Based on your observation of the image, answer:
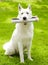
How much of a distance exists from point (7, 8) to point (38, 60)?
23.3 metres

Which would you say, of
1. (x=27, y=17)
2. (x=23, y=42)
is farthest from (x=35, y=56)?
(x=27, y=17)

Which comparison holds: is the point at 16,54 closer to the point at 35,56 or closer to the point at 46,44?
the point at 35,56

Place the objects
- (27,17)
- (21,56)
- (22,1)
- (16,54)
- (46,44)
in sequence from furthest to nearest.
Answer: (22,1) < (46,44) < (16,54) < (21,56) < (27,17)

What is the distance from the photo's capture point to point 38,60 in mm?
10023

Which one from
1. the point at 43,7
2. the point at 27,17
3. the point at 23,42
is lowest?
the point at 43,7

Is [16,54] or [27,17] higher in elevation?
[27,17]

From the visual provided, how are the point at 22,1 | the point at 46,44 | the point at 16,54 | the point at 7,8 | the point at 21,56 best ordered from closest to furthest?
the point at 21,56, the point at 16,54, the point at 46,44, the point at 7,8, the point at 22,1

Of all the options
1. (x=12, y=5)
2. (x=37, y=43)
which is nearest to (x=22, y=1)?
(x=12, y=5)

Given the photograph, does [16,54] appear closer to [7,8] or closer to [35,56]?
[35,56]

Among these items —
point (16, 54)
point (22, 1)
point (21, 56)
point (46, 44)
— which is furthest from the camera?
point (22, 1)

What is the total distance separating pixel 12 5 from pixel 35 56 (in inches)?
980

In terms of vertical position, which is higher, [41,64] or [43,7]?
[41,64]

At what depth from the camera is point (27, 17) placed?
8.88 meters

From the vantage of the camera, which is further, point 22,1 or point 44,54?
point 22,1
